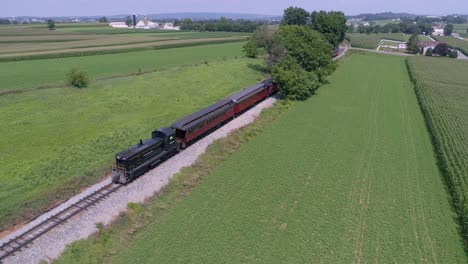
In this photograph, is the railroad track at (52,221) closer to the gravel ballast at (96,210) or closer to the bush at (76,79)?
the gravel ballast at (96,210)

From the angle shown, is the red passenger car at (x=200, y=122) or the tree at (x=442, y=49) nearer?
the red passenger car at (x=200, y=122)

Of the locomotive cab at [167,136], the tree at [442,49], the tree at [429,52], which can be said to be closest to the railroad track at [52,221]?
the locomotive cab at [167,136]

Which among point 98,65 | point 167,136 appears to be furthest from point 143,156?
point 98,65

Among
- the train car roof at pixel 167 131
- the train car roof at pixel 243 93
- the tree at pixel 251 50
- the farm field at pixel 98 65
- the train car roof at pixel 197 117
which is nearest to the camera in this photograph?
the train car roof at pixel 167 131

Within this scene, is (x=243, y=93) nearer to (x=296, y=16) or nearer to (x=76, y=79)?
(x=76, y=79)

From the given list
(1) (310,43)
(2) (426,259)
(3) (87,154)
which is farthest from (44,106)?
(2) (426,259)

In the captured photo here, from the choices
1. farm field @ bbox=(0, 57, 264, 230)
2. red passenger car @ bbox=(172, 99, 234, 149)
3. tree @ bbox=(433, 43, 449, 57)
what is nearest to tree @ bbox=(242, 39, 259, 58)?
→ farm field @ bbox=(0, 57, 264, 230)

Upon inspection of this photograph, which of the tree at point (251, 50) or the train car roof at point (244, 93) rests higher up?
the tree at point (251, 50)

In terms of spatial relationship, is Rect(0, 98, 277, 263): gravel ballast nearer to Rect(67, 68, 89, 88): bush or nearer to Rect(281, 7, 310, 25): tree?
Rect(67, 68, 89, 88): bush
